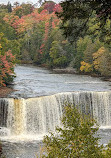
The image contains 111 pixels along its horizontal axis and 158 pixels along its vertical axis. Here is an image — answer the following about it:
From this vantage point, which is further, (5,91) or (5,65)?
(5,65)

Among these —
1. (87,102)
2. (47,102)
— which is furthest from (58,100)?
(87,102)

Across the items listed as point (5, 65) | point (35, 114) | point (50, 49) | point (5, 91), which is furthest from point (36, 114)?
point (50, 49)

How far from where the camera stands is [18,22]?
83.6 meters

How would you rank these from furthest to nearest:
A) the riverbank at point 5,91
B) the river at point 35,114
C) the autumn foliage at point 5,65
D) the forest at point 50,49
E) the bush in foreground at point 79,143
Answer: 1. the forest at point 50,49
2. the autumn foliage at point 5,65
3. the riverbank at point 5,91
4. the river at point 35,114
5. the bush in foreground at point 79,143

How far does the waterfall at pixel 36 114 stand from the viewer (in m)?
23.5

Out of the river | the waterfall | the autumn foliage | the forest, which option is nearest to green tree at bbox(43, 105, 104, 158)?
the river

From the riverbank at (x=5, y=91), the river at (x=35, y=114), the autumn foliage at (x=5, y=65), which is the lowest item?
the river at (x=35, y=114)

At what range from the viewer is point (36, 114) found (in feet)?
80.8

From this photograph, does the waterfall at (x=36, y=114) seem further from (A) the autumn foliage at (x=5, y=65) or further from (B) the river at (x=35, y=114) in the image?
(A) the autumn foliage at (x=5, y=65)

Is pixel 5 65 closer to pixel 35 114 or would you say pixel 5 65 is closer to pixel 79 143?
pixel 35 114

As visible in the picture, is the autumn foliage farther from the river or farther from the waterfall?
the waterfall

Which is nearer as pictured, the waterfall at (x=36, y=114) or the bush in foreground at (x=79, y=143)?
the bush in foreground at (x=79, y=143)

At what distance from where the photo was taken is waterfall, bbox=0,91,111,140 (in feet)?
77.2

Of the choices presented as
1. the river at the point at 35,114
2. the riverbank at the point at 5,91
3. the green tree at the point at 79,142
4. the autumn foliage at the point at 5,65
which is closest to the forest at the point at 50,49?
the autumn foliage at the point at 5,65
